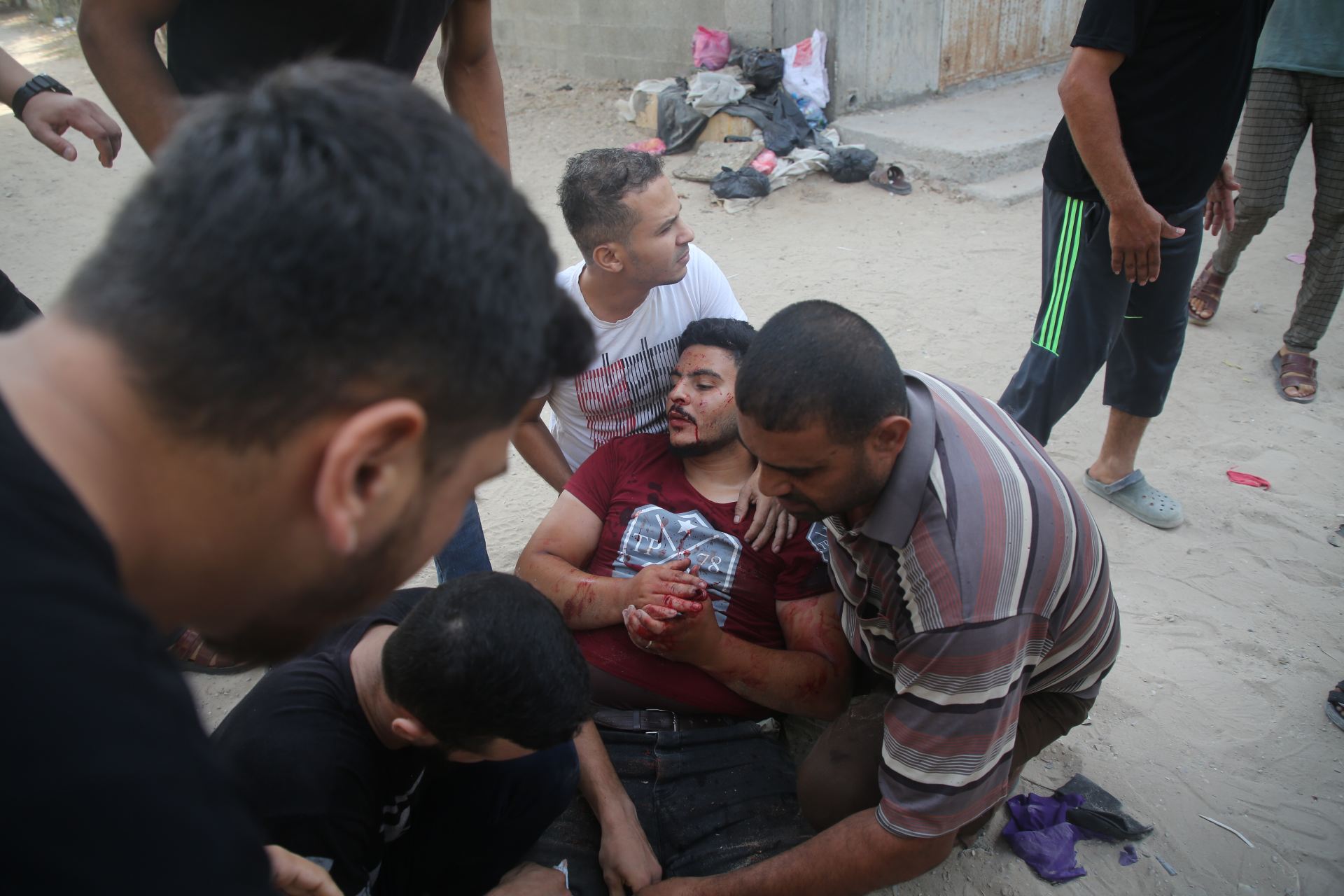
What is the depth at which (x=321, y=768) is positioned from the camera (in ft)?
5.88

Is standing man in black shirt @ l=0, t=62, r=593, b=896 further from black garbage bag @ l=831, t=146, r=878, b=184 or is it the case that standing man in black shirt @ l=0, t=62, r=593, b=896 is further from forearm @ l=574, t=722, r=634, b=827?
black garbage bag @ l=831, t=146, r=878, b=184

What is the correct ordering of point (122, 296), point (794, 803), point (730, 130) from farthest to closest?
point (730, 130)
point (794, 803)
point (122, 296)

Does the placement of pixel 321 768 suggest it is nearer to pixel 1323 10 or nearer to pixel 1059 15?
pixel 1323 10

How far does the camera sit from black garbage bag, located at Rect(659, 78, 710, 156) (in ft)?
24.7

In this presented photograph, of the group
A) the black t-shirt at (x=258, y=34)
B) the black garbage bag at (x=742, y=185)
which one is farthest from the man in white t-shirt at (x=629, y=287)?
the black garbage bag at (x=742, y=185)

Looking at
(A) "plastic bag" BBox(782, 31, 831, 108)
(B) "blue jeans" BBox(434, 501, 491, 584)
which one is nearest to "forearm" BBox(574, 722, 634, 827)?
(B) "blue jeans" BBox(434, 501, 491, 584)

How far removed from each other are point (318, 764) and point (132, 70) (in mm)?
1528

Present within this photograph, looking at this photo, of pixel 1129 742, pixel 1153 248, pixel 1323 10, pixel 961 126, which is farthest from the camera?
pixel 961 126

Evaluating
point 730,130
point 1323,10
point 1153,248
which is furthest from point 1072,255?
point 730,130

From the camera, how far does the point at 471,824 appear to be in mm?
2100

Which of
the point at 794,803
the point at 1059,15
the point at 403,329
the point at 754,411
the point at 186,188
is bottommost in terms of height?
the point at 794,803

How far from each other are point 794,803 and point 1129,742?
3.40 ft

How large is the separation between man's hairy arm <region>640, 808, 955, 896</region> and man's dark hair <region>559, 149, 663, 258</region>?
184cm

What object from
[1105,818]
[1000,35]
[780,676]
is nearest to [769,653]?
[780,676]
